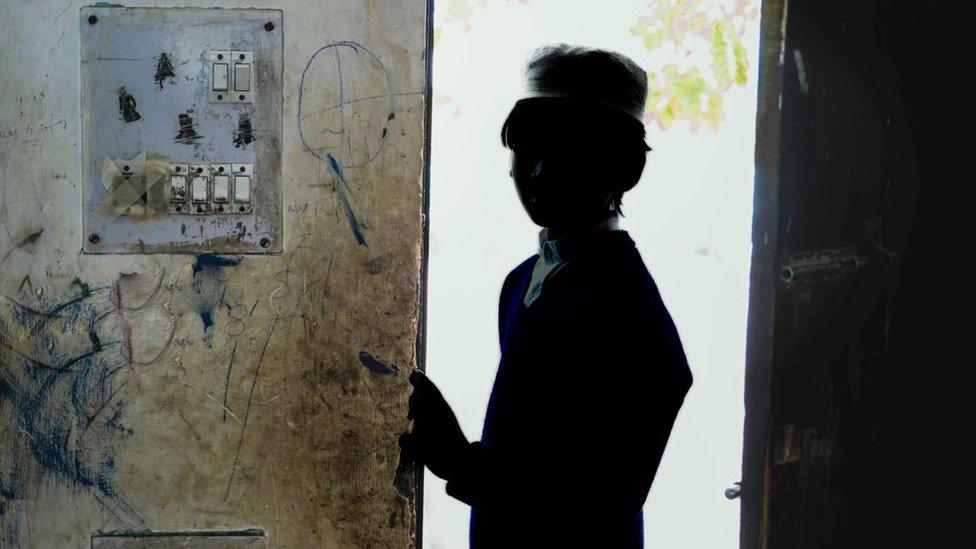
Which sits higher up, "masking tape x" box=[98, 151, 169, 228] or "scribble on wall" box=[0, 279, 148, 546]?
"masking tape x" box=[98, 151, 169, 228]

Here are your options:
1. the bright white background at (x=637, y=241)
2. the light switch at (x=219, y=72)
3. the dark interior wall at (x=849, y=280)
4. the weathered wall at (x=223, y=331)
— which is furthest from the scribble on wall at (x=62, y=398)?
the dark interior wall at (x=849, y=280)

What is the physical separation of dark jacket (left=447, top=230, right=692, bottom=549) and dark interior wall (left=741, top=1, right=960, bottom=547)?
99 centimetres

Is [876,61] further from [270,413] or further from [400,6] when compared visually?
[270,413]

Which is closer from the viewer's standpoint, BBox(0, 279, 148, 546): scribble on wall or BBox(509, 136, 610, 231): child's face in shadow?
BBox(509, 136, 610, 231): child's face in shadow

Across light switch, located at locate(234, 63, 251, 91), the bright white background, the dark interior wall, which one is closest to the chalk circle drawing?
light switch, located at locate(234, 63, 251, 91)

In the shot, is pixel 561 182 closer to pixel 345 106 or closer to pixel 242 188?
pixel 345 106

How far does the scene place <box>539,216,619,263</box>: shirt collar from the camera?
5.18 ft

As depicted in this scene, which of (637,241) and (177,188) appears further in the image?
(637,241)

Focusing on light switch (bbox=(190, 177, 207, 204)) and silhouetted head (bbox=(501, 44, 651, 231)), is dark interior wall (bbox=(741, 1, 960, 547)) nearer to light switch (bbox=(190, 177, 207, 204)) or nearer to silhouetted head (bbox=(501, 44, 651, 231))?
silhouetted head (bbox=(501, 44, 651, 231))

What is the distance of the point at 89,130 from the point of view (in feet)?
7.16

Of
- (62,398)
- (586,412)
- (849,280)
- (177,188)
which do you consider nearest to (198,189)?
(177,188)

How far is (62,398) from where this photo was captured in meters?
2.24

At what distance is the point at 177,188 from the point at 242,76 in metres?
0.29

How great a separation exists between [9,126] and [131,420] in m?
0.71
